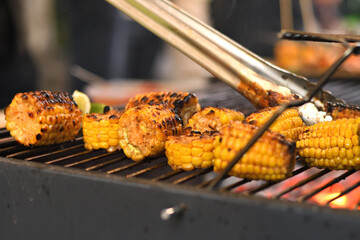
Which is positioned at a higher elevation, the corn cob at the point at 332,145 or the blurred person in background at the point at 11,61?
the blurred person in background at the point at 11,61

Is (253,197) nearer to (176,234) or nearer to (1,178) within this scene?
(176,234)

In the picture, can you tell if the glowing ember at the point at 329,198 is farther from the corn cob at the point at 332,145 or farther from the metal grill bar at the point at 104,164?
the metal grill bar at the point at 104,164

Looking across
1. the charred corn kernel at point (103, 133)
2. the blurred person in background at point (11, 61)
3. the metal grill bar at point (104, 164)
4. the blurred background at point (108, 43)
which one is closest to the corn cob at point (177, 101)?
the charred corn kernel at point (103, 133)

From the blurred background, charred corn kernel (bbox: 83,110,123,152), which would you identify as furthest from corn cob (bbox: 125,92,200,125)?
the blurred background

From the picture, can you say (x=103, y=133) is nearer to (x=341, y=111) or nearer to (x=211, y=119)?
(x=211, y=119)

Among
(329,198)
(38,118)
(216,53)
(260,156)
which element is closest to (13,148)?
(38,118)

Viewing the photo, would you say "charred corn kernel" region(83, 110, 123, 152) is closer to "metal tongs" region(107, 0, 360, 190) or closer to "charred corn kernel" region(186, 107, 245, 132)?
"charred corn kernel" region(186, 107, 245, 132)

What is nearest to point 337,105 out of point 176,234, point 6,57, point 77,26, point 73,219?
point 176,234
